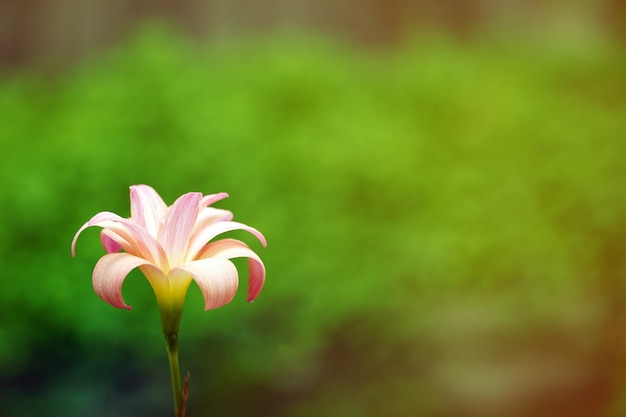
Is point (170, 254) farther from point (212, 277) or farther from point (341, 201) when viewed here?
point (341, 201)

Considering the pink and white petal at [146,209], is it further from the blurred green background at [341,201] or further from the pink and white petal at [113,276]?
the blurred green background at [341,201]

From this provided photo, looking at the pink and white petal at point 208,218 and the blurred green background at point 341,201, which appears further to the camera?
the blurred green background at point 341,201

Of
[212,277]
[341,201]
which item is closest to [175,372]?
Result: [212,277]

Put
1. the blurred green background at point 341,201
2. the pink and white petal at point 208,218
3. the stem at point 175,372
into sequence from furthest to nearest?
the blurred green background at point 341,201
the pink and white petal at point 208,218
the stem at point 175,372

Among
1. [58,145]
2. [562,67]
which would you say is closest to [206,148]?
[58,145]

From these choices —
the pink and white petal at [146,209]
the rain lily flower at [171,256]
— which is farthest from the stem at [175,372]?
the pink and white petal at [146,209]

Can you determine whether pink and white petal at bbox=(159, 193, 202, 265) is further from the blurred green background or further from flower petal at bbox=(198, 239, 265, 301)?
the blurred green background
